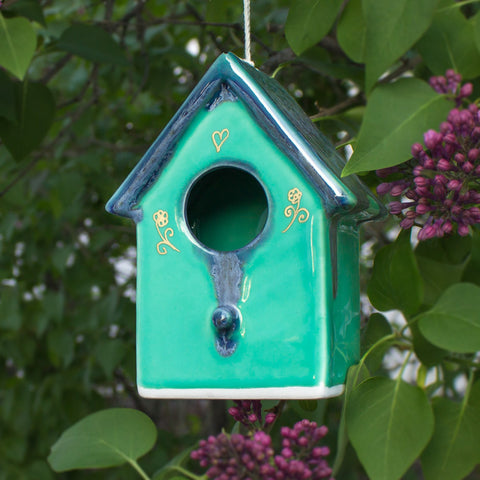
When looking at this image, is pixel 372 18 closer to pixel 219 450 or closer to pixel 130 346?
pixel 219 450

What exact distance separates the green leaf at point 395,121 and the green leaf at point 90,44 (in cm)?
72

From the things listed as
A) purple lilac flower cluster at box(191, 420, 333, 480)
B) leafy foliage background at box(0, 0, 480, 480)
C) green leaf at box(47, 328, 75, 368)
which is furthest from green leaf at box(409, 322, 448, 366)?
green leaf at box(47, 328, 75, 368)

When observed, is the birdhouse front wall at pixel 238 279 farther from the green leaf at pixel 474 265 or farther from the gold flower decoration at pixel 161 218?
the green leaf at pixel 474 265

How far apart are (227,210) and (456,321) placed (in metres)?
0.35

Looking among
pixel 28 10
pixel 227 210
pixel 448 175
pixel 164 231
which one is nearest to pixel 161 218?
pixel 164 231

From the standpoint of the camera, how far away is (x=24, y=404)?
2.27m

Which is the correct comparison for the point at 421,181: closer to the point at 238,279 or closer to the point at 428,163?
the point at 428,163

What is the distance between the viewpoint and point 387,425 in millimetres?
773

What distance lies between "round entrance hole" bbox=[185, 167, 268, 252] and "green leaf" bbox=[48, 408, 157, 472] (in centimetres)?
26

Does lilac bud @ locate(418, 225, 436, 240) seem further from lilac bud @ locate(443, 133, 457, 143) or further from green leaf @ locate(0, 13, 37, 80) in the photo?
green leaf @ locate(0, 13, 37, 80)

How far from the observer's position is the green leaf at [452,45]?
0.87 meters

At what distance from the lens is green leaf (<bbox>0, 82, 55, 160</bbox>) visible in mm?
1200

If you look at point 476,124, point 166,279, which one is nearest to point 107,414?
point 166,279

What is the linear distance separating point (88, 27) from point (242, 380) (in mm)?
849
